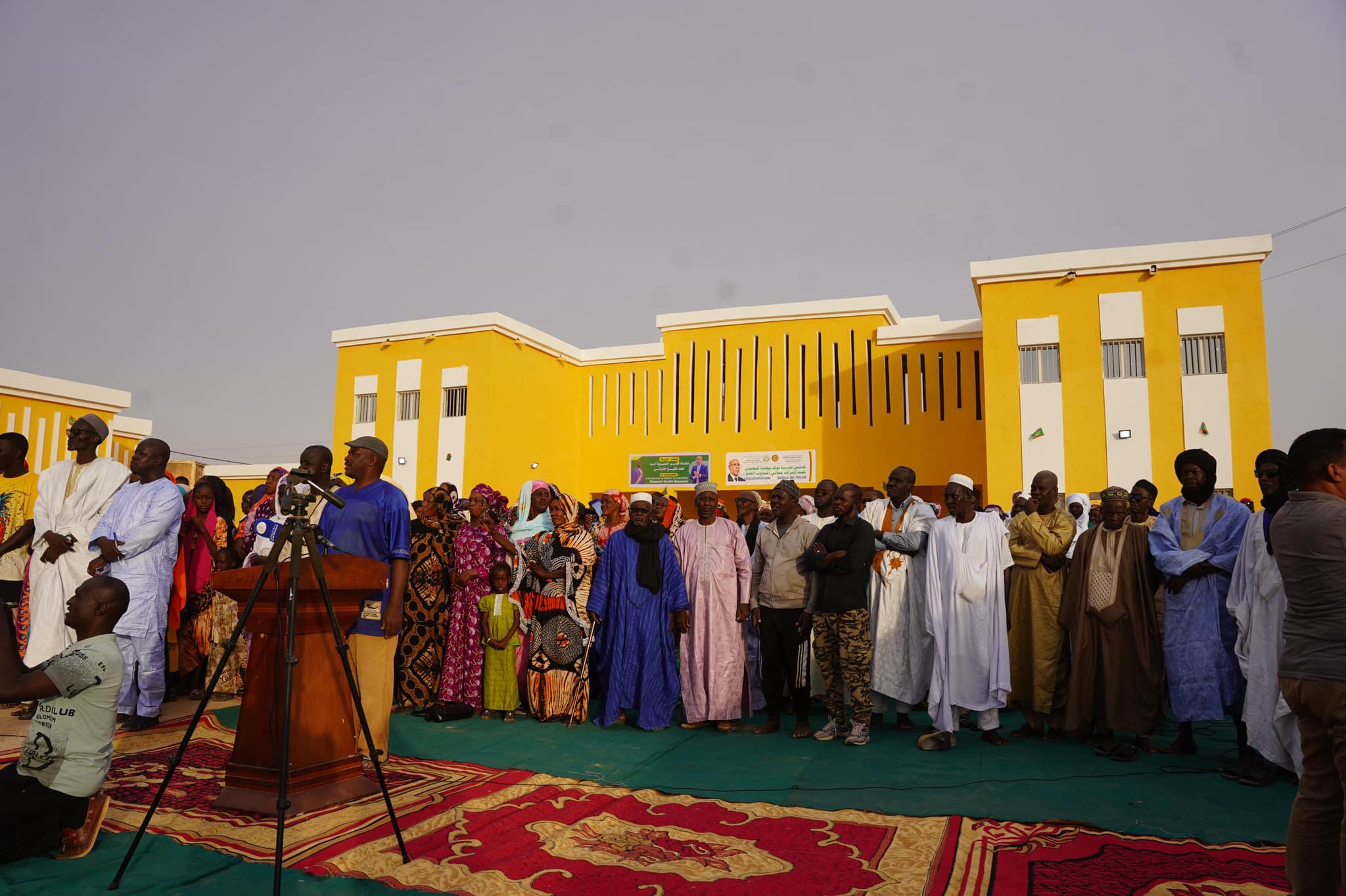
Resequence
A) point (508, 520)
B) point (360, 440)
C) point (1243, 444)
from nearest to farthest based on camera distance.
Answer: point (360, 440) < point (508, 520) < point (1243, 444)

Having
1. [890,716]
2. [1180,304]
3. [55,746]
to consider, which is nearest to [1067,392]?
[1180,304]

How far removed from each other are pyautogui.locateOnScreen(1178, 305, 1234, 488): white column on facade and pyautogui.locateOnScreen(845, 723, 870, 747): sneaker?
51.6ft

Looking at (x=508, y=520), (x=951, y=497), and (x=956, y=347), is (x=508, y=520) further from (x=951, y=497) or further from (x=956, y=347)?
(x=956, y=347)

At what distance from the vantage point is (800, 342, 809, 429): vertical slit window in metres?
24.7

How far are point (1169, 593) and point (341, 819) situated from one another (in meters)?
4.91

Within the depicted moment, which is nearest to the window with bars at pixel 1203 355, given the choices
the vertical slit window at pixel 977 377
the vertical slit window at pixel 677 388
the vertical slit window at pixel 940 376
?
the vertical slit window at pixel 977 377

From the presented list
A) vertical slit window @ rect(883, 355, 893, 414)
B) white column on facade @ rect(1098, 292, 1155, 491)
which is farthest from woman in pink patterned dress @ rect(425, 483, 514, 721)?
vertical slit window @ rect(883, 355, 893, 414)

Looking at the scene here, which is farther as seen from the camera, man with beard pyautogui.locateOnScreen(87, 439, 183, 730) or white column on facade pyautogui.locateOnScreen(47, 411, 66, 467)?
white column on facade pyautogui.locateOnScreen(47, 411, 66, 467)

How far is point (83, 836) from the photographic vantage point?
327 cm

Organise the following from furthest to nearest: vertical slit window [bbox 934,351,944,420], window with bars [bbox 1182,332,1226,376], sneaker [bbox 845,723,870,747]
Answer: vertical slit window [bbox 934,351,944,420]
window with bars [bbox 1182,332,1226,376]
sneaker [bbox 845,723,870,747]

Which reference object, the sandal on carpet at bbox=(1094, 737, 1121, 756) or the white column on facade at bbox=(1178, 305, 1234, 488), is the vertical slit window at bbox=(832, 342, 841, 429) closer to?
the white column on facade at bbox=(1178, 305, 1234, 488)

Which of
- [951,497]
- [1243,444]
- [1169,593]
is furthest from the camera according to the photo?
[1243,444]

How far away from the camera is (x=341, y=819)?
369 cm

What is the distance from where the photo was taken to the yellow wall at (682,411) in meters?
23.2
